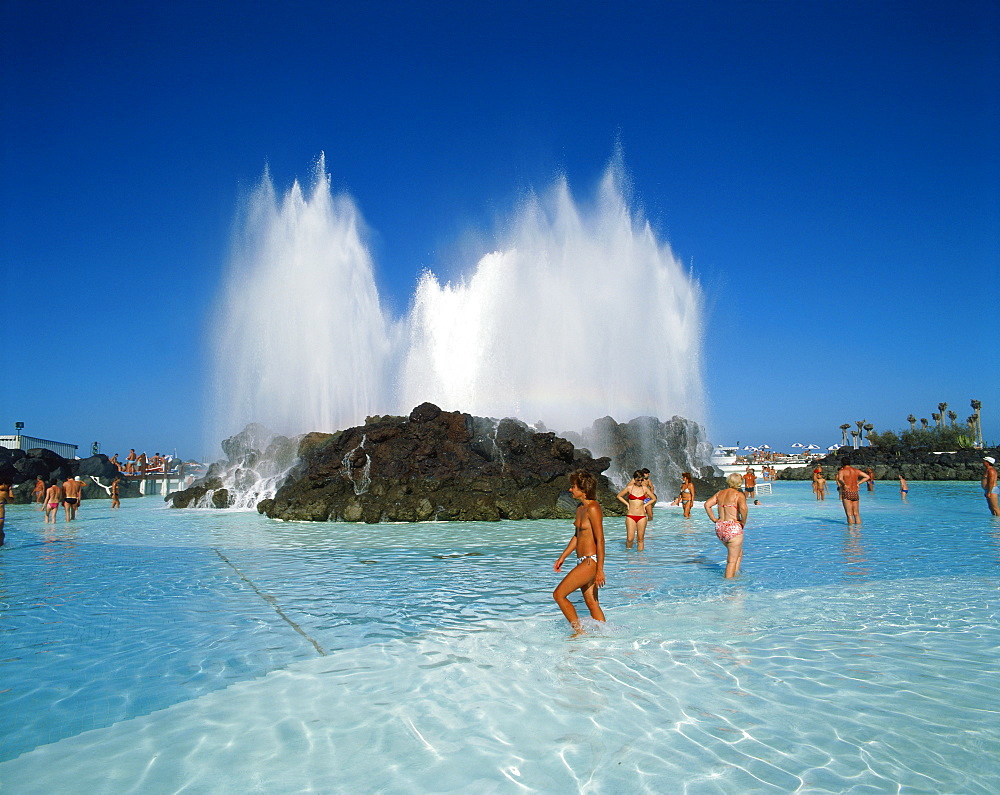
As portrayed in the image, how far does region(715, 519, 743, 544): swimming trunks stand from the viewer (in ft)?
34.4

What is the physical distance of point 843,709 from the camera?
529 centimetres

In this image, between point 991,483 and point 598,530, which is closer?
point 598,530

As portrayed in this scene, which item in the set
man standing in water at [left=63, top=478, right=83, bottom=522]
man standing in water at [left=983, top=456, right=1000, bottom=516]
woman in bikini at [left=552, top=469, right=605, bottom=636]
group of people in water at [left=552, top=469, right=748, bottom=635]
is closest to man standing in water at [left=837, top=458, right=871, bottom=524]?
man standing in water at [left=983, top=456, right=1000, bottom=516]

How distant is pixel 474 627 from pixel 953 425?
111 meters

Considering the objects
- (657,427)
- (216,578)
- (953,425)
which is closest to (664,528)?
(216,578)

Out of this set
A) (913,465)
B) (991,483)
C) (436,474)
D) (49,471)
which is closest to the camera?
(991,483)

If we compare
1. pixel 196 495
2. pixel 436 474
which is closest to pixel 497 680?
pixel 436 474

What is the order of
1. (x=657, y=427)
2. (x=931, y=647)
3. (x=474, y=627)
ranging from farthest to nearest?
(x=657, y=427) < (x=474, y=627) < (x=931, y=647)

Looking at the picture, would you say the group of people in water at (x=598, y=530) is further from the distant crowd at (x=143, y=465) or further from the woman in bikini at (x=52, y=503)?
the distant crowd at (x=143, y=465)

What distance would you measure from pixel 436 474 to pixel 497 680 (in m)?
19.2

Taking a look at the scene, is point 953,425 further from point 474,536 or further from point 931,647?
point 931,647

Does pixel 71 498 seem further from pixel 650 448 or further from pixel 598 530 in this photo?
pixel 598 530

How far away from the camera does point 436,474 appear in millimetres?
25172

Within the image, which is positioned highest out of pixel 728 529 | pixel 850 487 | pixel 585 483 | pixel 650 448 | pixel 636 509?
pixel 650 448
